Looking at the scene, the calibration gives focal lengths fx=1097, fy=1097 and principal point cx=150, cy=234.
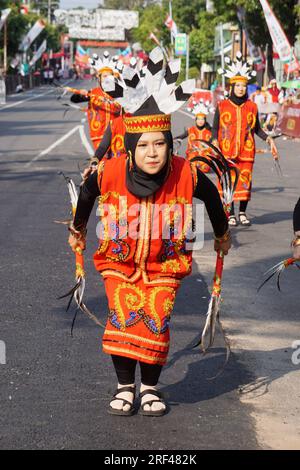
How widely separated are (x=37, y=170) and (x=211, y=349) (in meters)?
13.1

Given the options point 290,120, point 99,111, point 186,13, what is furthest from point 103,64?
point 186,13

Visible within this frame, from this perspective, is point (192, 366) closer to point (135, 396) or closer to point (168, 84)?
point (135, 396)

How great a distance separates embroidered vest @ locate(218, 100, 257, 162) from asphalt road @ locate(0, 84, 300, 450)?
93 centimetres

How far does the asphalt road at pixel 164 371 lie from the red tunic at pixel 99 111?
112cm

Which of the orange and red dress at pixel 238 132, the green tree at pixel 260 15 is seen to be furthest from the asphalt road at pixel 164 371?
the green tree at pixel 260 15

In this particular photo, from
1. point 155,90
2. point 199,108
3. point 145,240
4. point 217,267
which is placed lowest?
point 199,108

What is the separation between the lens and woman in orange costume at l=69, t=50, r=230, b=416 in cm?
543

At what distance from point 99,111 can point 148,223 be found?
298 inches

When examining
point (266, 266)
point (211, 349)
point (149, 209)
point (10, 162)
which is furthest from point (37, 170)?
point (149, 209)

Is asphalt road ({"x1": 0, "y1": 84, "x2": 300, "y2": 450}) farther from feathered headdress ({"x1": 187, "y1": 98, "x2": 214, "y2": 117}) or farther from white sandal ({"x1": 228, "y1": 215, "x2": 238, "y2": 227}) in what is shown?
feathered headdress ({"x1": 187, "y1": 98, "x2": 214, "y2": 117})

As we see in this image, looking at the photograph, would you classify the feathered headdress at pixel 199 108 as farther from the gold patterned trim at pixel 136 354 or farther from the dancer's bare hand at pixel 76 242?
the gold patterned trim at pixel 136 354

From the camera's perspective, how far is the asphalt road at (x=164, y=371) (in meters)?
5.18

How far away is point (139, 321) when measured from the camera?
5465mm

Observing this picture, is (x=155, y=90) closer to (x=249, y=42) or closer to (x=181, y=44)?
(x=249, y=42)
